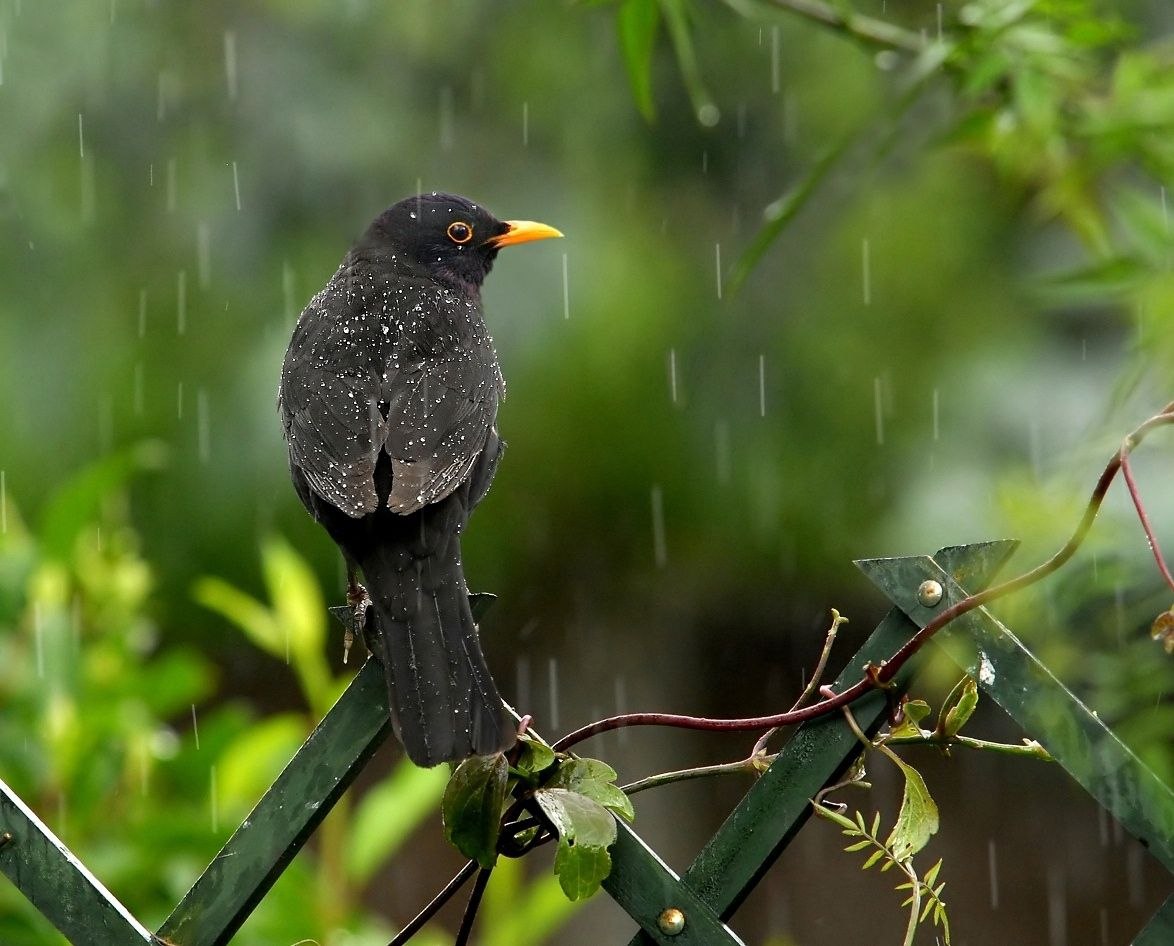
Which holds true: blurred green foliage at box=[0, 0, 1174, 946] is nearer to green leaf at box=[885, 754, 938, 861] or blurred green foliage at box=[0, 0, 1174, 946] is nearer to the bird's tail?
the bird's tail

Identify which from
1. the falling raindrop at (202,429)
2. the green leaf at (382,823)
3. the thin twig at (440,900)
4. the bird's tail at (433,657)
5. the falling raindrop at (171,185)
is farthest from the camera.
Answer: the falling raindrop at (171,185)

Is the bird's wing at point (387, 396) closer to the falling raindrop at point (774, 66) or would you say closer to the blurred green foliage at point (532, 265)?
the blurred green foliage at point (532, 265)

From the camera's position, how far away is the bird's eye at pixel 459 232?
374 cm

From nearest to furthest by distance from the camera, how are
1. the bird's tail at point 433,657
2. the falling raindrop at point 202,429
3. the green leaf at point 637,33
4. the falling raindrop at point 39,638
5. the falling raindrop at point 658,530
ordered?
1. the bird's tail at point 433,657
2. the green leaf at point 637,33
3. the falling raindrop at point 39,638
4. the falling raindrop at point 202,429
5. the falling raindrop at point 658,530

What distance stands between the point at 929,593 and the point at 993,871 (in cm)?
450

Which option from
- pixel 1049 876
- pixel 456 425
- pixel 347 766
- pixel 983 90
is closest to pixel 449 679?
pixel 347 766

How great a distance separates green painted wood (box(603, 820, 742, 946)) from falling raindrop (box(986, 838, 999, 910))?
4.37 meters

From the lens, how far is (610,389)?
17.2ft

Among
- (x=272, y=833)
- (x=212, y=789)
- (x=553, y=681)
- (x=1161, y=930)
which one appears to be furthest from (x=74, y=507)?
(x=553, y=681)

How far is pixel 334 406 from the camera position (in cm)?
276

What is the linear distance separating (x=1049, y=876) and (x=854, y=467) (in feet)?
6.22

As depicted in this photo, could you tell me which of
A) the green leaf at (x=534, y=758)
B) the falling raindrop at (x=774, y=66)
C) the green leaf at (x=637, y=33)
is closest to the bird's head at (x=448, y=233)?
the green leaf at (x=637, y=33)

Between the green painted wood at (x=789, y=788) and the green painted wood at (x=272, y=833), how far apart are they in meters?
0.45

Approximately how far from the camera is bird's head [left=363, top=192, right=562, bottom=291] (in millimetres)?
3697
